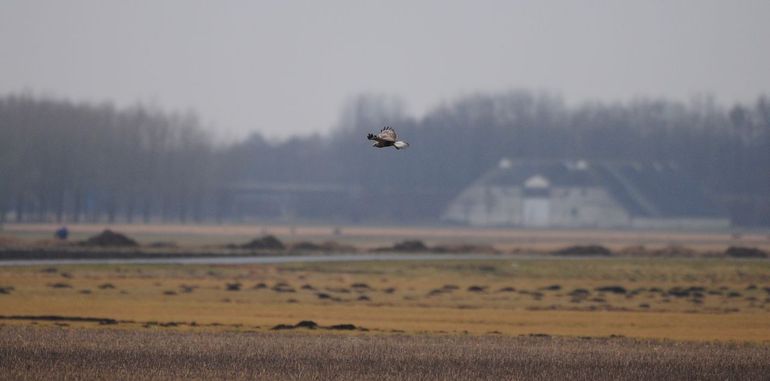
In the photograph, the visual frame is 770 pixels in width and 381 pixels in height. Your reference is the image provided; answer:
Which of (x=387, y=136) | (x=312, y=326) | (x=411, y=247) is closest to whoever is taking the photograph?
(x=387, y=136)

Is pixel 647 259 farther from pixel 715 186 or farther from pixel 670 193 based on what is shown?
pixel 715 186

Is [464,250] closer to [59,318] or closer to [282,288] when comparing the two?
[282,288]

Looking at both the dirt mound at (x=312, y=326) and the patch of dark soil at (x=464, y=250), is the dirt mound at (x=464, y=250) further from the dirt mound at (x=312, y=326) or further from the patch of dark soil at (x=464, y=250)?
the dirt mound at (x=312, y=326)

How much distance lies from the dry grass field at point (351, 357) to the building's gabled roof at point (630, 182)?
134591 mm

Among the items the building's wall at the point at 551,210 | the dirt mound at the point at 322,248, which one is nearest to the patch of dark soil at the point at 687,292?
the dirt mound at the point at 322,248

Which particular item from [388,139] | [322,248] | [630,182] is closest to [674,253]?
[322,248]

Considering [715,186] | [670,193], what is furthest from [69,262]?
[715,186]

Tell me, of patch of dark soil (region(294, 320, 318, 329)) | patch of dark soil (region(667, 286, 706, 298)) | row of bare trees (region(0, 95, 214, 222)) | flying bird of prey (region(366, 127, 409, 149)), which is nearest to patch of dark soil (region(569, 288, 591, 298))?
patch of dark soil (region(667, 286, 706, 298))

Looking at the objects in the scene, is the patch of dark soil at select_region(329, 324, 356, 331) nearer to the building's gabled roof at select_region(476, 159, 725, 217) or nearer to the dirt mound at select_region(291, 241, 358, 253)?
the dirt mound at select_region(291, 241, 358, 253)

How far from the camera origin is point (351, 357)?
36.0m

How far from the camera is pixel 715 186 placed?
199 metres

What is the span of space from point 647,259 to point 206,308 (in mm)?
38859

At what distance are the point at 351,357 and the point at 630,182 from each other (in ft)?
494

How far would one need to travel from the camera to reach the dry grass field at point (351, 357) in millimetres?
32344
